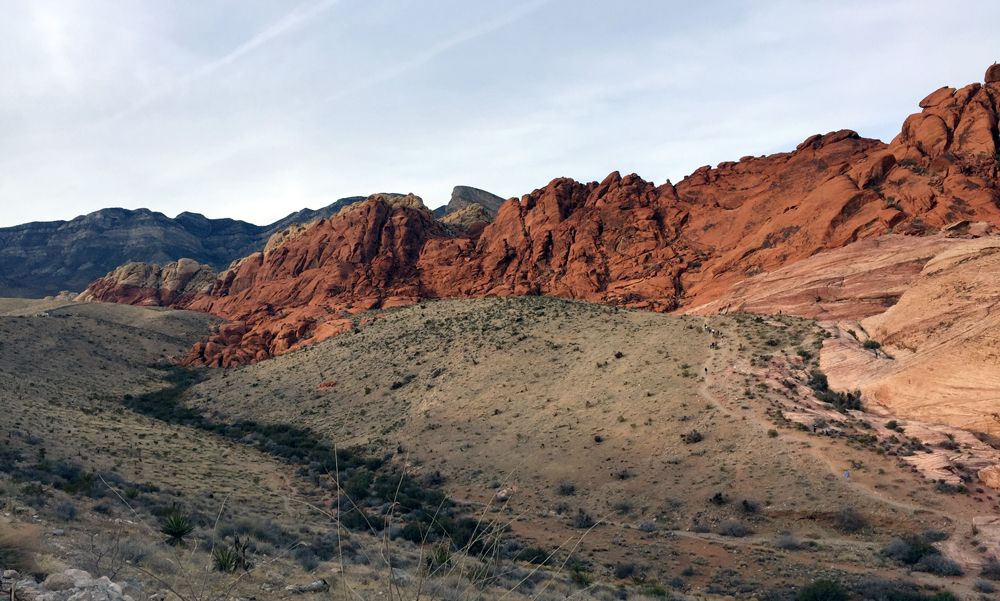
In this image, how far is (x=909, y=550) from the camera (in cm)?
1407

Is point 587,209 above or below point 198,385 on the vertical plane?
above

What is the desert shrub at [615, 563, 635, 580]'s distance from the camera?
13.9m

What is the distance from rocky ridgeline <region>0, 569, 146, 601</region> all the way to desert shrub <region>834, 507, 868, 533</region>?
1838cm

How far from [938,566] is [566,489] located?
458 inches

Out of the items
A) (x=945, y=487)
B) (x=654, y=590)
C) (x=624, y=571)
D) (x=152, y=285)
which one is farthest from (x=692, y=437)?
(x=152, y=285)

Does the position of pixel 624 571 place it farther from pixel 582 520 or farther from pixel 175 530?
pixel 175 530

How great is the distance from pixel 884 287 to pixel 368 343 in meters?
38.2

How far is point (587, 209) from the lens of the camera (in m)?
67.1

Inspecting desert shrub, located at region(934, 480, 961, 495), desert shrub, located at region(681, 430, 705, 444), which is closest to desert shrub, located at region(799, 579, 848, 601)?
desert shrub, located at region(934, 480, 961, 495)

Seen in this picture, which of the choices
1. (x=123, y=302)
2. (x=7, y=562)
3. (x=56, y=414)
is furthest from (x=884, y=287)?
(x=123, y=302)

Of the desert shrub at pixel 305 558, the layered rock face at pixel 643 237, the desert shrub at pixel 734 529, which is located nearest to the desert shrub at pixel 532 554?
the desert shrub at pixel 305 558

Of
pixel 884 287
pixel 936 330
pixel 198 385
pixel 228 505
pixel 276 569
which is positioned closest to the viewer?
pixel 276 569

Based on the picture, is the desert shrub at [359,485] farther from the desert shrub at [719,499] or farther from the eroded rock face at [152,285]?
the eroded rock face at [152,285]

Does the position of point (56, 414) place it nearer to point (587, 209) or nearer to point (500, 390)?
point (500, 390)
